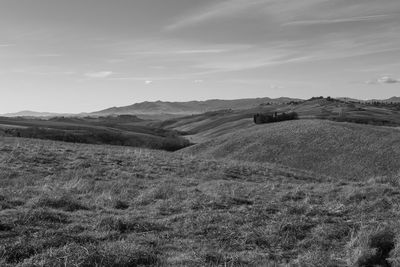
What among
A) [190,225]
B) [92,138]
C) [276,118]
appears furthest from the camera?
[276,118]

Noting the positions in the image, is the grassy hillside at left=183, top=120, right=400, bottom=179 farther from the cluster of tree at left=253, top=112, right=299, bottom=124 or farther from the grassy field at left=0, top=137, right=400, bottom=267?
the grassy field at left=0, top=137, right=400, bottom=267

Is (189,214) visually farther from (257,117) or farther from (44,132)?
(257,117)

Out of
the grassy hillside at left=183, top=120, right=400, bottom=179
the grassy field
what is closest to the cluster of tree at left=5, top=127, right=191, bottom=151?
the grassy hillside at left=183, top=120, right=400, bottom=179

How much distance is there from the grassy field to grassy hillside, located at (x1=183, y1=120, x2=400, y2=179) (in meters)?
35.7

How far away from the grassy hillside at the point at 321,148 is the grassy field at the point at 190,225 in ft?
117

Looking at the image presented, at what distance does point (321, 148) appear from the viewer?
58.7m

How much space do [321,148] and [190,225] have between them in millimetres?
50978

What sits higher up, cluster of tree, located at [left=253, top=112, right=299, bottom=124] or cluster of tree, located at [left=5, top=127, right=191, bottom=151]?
cluster of tree, located at [left=253, top=112, right=299, bottom=124]

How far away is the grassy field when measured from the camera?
817 centimetres

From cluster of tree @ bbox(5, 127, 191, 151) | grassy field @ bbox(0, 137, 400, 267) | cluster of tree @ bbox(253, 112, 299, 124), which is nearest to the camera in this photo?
grassy field @ bbox(0, 137, 400, 267)

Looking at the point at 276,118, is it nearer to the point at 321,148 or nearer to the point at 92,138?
the point at 92,138

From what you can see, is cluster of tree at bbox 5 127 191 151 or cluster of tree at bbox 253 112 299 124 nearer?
cluster of tree at bbox 5 127 191 151

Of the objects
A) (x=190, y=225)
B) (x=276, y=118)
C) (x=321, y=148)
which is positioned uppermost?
(x=276, y=118)

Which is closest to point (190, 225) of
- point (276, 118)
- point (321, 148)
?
point (321, 148)
